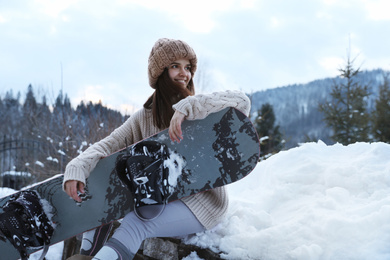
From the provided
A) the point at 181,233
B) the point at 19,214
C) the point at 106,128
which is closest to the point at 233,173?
the point at 181,233

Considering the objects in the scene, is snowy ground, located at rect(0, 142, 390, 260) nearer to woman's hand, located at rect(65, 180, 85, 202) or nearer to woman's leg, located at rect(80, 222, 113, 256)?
woman's leg, located at rect(80, 222, 113, 256)

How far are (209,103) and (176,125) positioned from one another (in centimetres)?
20

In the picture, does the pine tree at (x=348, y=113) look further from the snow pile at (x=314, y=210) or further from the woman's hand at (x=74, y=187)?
the woman's hand at (x=74, y=187)

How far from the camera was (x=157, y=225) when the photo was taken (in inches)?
55.7

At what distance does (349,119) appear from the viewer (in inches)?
354

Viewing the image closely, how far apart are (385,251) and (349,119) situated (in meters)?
8.66

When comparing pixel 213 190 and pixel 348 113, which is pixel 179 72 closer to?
pixel 213 190

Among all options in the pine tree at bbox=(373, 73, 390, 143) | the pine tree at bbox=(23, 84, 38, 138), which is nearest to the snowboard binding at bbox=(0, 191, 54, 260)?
the pine tree at bbox=(23, 84, 38, 138)

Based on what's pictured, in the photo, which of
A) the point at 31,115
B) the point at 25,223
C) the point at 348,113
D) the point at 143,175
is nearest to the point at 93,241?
the point at 25,223

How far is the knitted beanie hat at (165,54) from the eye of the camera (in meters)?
1.78

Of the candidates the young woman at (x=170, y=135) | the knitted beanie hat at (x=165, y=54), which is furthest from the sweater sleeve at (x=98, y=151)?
the knitted beanie hat at (x=165, y=54)

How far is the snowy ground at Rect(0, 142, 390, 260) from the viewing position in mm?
1336

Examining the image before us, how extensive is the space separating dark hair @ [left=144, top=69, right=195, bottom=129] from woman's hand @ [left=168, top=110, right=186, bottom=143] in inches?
11.0

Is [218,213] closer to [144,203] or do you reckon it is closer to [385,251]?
[144,203]
